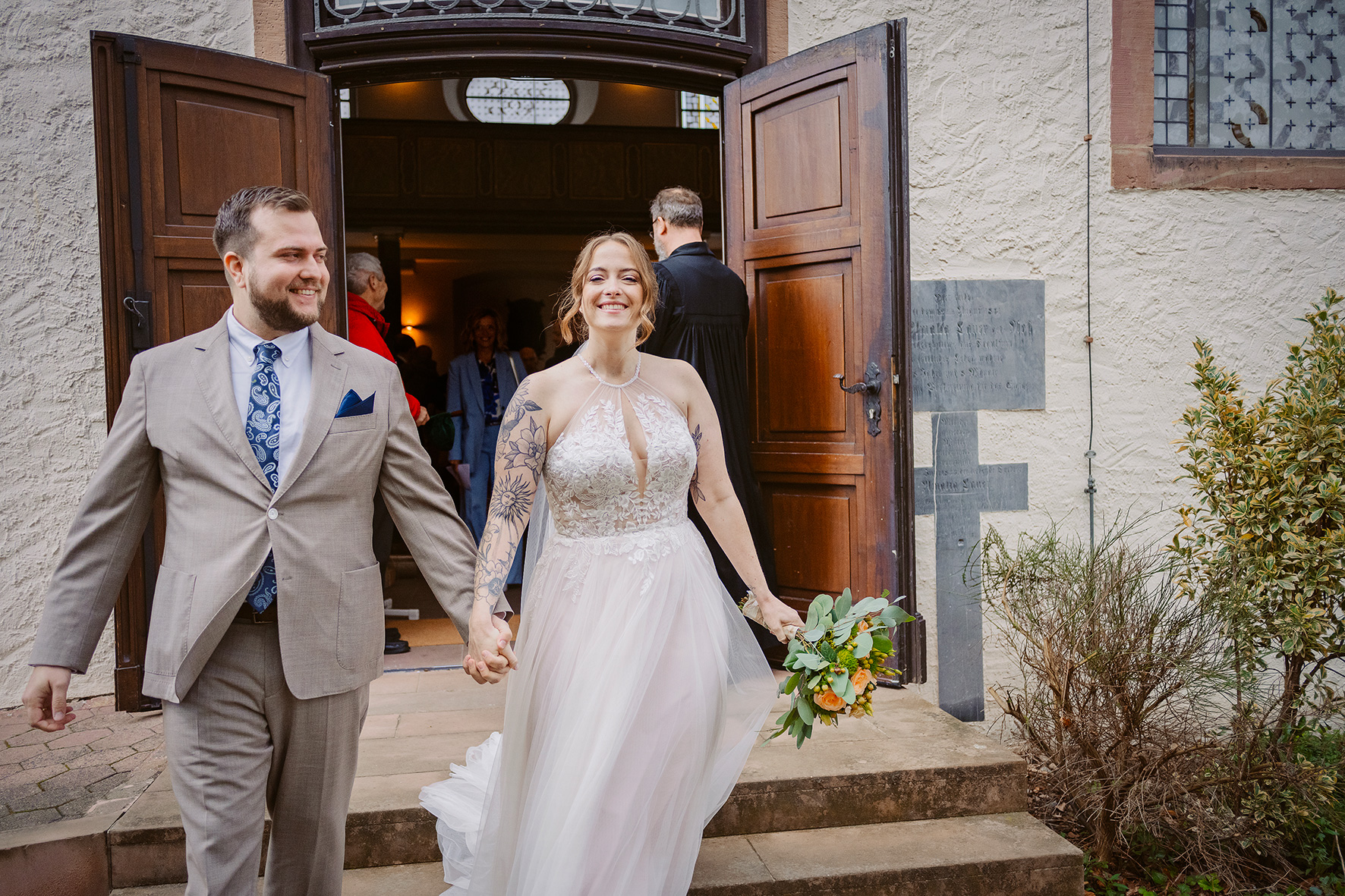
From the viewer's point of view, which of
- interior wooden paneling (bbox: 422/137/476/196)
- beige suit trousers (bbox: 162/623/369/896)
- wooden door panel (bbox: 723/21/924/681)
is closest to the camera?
beige suit trousers (bbox: 162/623/369/896)

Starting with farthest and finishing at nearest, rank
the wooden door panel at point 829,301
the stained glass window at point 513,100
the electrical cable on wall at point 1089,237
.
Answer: the stained glass window at point 513,100 < the electrical cable on wall at point 1089,237 < the wooden door panel at point 829,301

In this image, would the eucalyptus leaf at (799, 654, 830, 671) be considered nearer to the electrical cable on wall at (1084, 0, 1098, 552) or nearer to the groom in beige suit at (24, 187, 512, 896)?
the groom in beige suit at (24, 187, 512, 896)

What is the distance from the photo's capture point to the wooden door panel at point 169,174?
13.9 ft

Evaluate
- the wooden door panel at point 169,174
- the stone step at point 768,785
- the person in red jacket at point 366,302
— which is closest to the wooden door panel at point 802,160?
the person in red jacket at point 366,302

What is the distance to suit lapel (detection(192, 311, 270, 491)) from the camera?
2.19 m

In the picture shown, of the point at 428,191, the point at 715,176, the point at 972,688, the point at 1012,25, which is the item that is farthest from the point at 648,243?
the point at 972,688

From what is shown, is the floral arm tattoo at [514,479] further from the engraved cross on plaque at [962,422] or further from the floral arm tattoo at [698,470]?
the engraved cross on plaque at [962,422]

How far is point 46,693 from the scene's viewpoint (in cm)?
215

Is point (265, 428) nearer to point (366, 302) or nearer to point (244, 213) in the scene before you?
point (244, 213)

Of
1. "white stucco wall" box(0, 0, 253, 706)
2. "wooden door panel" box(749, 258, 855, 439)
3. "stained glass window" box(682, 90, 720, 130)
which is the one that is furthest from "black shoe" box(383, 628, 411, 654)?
"stained glass window" box(682, 90, 720, 130)

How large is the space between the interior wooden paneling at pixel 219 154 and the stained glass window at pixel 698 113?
9.00 meters

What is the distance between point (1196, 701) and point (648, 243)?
10097 millimetres

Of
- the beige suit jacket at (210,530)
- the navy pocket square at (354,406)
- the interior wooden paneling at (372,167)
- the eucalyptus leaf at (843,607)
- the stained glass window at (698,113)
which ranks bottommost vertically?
the eucalyptus leaf at (843,607)

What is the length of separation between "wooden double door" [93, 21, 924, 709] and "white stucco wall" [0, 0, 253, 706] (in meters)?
0.69
